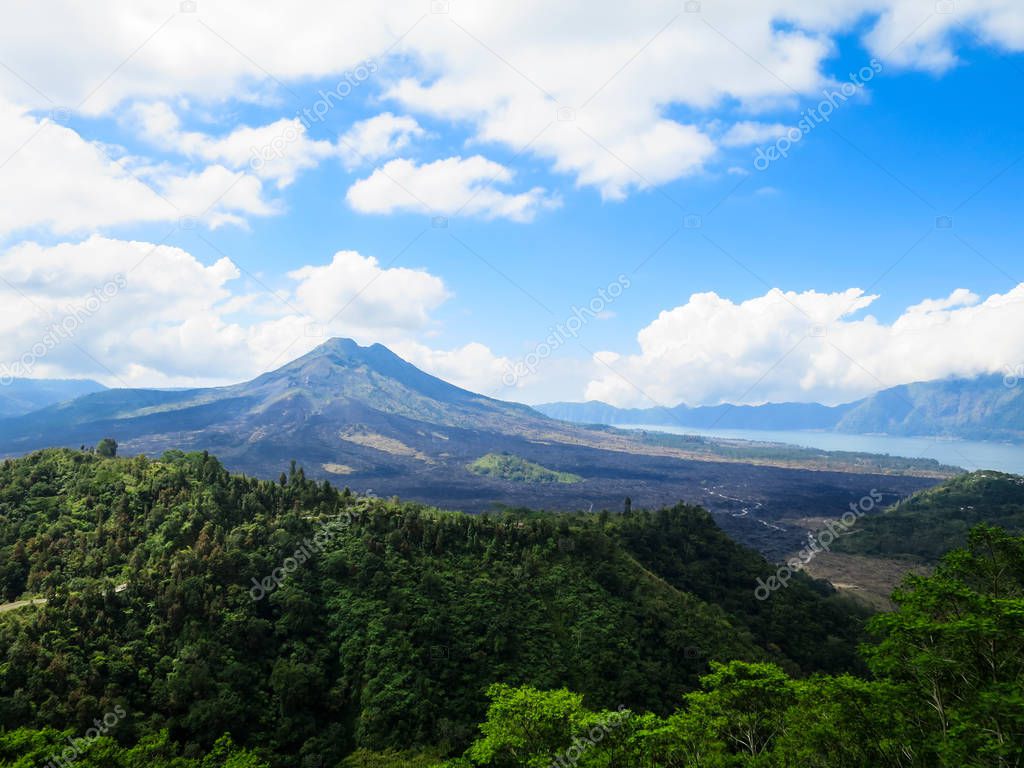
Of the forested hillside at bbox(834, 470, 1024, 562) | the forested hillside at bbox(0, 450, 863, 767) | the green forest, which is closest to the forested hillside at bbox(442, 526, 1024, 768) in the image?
the green forest

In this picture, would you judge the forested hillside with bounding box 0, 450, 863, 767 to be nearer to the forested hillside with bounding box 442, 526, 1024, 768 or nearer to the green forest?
the green forest

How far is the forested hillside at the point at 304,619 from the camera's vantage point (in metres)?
25.8

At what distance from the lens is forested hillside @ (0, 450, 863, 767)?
25750 millimetres

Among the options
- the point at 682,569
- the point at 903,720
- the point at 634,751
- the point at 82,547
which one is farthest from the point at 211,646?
the point at 682,569

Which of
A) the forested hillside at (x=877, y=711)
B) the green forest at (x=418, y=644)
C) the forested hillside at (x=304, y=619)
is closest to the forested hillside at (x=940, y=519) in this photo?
the green forest at (x=418, y=644)

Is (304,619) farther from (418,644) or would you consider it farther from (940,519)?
(940,519)

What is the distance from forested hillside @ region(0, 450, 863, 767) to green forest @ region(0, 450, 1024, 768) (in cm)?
14

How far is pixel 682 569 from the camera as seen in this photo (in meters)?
54.5

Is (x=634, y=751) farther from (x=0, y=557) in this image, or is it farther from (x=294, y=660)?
(x=0, y=557)

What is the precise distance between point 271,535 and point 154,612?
27.5 feet

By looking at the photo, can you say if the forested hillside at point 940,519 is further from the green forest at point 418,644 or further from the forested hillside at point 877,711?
the forested hillside at point 877,711

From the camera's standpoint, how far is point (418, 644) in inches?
1299

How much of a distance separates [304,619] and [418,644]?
22.5 ft

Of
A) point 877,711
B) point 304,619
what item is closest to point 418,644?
point 304,619
